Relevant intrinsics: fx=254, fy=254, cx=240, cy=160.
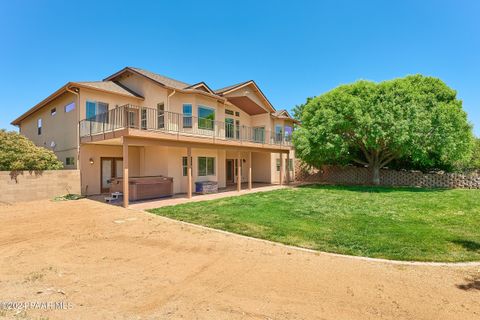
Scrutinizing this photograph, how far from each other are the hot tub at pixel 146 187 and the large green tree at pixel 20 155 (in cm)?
367

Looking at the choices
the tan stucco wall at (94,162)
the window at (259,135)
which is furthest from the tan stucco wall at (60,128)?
the window at (259,135)

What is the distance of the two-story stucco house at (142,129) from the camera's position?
43.3 feet

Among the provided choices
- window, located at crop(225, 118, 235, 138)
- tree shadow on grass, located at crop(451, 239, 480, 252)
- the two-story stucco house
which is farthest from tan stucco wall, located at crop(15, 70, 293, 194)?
tree shadow on grass, located at crop(451, 239, 480, 252)

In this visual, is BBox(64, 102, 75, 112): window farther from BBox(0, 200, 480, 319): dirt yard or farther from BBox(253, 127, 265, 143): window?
BBox(253, 127, 265, 143): window

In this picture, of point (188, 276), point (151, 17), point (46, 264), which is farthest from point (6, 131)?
point (188, 276)

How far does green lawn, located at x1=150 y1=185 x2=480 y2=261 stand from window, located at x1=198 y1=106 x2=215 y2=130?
6.06 meters

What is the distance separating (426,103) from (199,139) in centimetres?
1397

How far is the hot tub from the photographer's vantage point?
1211cm

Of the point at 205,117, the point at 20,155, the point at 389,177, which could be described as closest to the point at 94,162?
the point at 20,155

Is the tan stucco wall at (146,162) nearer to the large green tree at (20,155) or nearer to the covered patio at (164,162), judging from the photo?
the covered patio at (164,162)

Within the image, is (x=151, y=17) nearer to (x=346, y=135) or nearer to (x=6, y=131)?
(x=6, y=131)

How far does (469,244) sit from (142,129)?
39.1ft

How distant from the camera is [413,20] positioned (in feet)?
41.0

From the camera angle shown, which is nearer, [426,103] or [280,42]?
[426,103]
